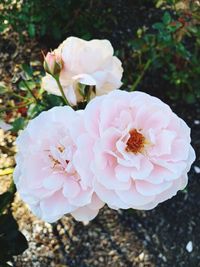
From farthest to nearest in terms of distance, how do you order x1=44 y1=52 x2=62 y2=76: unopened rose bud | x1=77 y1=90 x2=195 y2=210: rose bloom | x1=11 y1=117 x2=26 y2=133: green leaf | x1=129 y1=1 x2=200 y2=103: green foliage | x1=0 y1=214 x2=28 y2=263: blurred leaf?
x1=129 y1=1 x2=200 y2=103: green foliage → x1=11 y1=117 x2=26 y2=133: green leaf → x1=0 y1=214 x2=28 y2=263: blurred leaf → x1=44 y1=52 x2=62 y2=76: unopened rose bud → x1=77 y1=90 x2=195 y2=210: rose bloom

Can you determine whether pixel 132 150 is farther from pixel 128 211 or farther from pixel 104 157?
pixel 128 211

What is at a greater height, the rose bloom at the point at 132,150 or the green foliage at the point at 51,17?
the rose bloom at the point at 132,150

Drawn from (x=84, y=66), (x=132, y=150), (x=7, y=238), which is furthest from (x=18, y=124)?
(x=132, y=150)

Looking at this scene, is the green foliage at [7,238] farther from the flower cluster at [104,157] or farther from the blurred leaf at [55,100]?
the flower cluster at [104,157]

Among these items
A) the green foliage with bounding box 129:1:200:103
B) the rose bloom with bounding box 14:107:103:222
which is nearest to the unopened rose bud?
the rose bloom with bounding box 14:107:103:222

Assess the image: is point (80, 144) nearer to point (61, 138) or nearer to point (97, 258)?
point (61, 138)

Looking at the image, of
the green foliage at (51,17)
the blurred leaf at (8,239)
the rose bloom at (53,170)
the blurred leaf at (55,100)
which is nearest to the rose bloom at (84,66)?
the rose bloom at (53,170)

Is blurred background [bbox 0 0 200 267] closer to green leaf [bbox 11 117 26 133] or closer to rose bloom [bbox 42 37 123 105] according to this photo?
green leaf [bbox 11 117 26 133]
